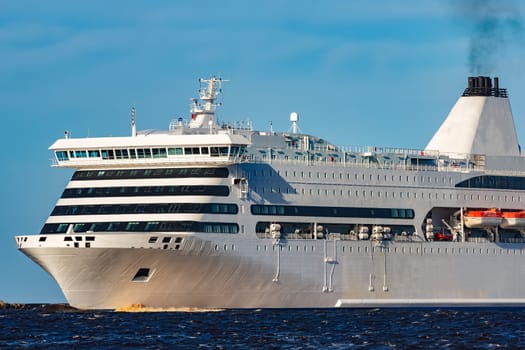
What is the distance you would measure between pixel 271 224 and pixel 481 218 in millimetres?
13210

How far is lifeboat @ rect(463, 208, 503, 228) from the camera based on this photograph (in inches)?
2798

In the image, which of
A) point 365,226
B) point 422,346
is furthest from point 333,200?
point 422,346

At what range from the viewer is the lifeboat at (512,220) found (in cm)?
7231

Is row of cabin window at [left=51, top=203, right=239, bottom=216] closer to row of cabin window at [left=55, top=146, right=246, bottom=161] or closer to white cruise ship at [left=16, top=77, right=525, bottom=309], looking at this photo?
white cruise ship at [left=16, top=77, right=525, bottom=309]

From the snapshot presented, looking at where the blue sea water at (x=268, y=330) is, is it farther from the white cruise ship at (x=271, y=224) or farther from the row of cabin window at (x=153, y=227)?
the row of cabin window at (x=153, y=227)

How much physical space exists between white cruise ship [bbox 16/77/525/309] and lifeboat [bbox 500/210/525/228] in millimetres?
84

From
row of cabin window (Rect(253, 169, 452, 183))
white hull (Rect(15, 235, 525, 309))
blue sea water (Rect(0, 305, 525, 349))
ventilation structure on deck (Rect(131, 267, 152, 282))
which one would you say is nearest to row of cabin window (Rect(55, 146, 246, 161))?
row of cabin window (Rect(253, 169, 452, 183))

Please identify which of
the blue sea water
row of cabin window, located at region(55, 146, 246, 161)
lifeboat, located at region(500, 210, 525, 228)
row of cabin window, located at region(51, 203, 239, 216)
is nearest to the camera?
the blue sea water

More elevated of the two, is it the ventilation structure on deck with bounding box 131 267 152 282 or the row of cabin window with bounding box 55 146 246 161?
the row of cabin window with bounding box 55 146 246 161

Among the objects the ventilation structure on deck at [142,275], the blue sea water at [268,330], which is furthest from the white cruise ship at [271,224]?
the blue sea water at [268,330]

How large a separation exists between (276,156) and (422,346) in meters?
19.8

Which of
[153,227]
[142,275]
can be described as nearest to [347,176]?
[153,227]

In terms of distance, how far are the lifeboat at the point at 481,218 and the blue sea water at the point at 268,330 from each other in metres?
5.86

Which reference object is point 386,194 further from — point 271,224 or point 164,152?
point 164,152
